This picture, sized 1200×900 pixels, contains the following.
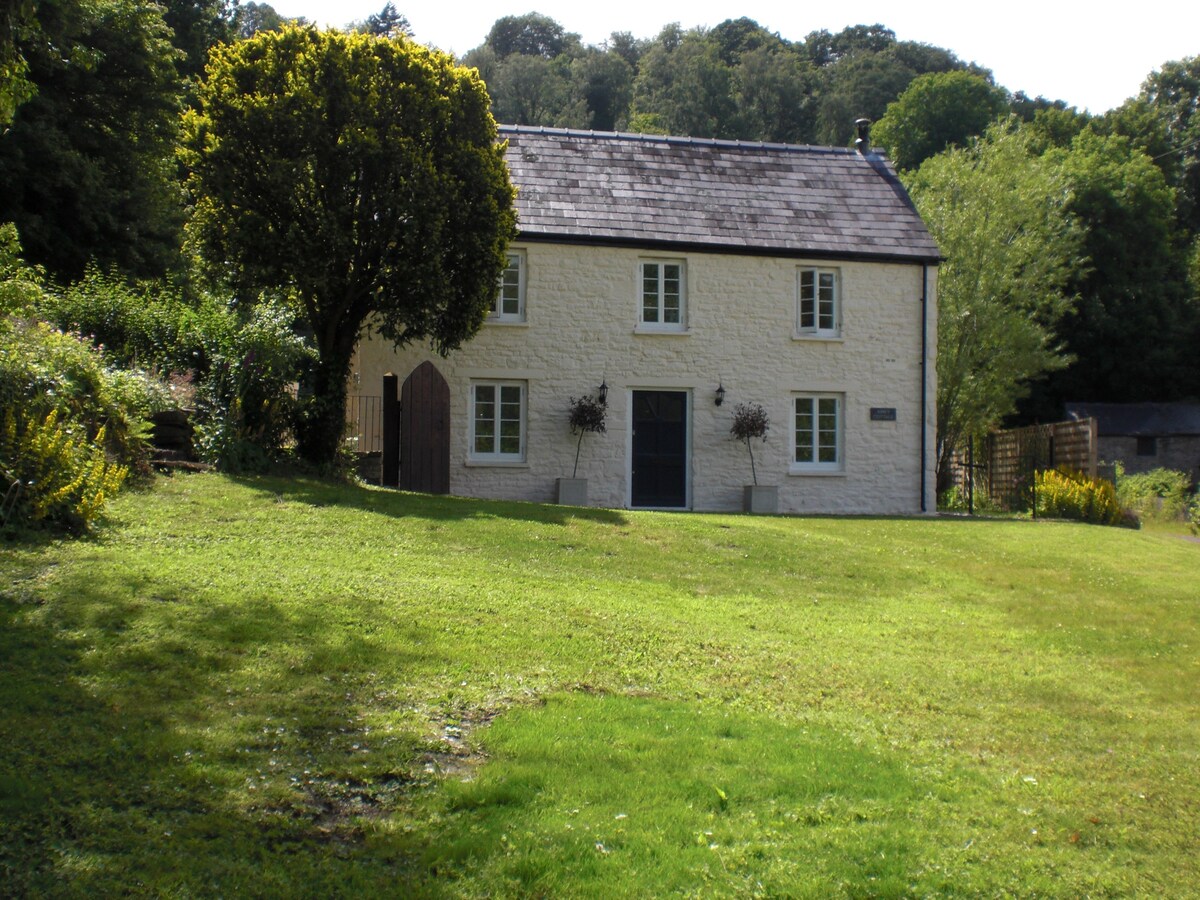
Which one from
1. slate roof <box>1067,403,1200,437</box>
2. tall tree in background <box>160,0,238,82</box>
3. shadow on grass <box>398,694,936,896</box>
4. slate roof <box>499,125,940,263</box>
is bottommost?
shadow on grass <box>398,694,936,896</box>

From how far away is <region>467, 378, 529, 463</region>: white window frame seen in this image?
22156mm

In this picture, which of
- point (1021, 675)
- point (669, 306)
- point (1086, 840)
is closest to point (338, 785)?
point (1086, 840)

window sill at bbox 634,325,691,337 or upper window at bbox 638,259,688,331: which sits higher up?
upper window at bbox 638,259,688,331

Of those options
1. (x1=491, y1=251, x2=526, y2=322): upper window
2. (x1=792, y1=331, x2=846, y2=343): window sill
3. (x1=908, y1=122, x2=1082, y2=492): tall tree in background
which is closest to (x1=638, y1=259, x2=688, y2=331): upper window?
(x1=792, y1=331, x2=846, y2=343): window sill

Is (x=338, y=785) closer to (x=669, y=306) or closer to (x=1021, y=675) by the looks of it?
(x=1021, y=675)

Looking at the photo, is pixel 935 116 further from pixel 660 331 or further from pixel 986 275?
pixel 660 331

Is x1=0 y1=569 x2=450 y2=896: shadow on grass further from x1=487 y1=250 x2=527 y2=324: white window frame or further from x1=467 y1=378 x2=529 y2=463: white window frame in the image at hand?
x1=487 y1=250 x2=527 y2=324: white window frame

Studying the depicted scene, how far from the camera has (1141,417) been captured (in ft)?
147

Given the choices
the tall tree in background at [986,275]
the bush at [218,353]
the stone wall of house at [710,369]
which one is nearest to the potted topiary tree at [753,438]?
the stone wall of house at [710,369]

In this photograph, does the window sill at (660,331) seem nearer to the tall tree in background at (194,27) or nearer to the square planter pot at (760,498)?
the square planter pot at (760,498)

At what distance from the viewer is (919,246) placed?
24.0m

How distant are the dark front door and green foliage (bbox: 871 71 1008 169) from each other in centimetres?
3653

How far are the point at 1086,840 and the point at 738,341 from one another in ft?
59.0

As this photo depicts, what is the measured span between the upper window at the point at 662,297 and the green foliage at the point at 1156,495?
11.8 m
